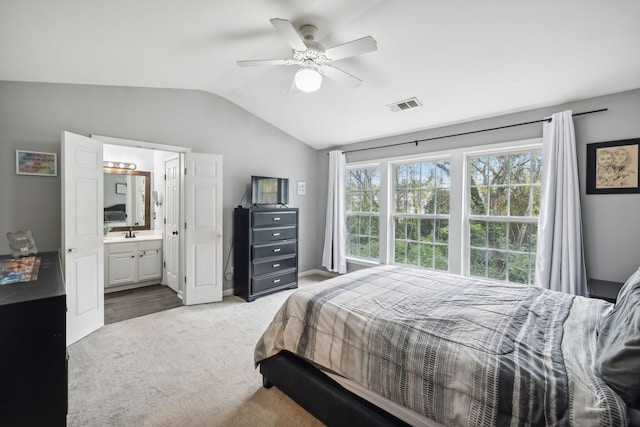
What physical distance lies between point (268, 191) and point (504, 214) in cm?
310

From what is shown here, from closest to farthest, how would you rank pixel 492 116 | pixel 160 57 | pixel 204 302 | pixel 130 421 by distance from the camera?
pixel 130 421 < pixel 160 57 < pixel 492 116 < pixel 204 302

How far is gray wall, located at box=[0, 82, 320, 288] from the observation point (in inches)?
102

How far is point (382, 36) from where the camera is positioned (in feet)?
7.69

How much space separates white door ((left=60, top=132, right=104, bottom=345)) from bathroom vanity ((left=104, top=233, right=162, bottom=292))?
3.95 feet

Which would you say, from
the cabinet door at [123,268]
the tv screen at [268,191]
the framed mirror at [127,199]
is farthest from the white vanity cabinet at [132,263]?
the tv screen at [268,191]

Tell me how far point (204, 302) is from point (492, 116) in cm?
426

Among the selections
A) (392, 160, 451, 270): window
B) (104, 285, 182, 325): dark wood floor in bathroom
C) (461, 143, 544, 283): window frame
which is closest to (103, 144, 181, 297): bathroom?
(104, 285, 182, 325): dark wood floor in bathroom

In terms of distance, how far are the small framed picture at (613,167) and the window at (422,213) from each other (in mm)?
1363

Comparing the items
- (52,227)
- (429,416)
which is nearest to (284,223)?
(52,227)

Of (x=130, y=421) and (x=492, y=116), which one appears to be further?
(x=492, y=116)

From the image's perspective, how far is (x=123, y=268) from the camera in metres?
4.12

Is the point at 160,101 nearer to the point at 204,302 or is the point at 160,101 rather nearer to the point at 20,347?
the point at 204,302

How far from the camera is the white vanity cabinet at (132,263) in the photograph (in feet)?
13.1

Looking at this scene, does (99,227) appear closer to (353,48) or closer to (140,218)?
(140,218)
